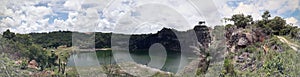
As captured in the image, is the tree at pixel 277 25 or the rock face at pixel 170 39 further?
the rock face at pixel 170 39

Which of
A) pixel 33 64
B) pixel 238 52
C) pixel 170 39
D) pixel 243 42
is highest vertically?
pixel 243 42

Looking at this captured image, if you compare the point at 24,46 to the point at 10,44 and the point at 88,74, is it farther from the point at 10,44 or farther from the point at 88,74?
the point at 88,74

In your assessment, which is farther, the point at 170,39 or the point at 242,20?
the point at 170,39

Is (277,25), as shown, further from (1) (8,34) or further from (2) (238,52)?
(1) (8,34)

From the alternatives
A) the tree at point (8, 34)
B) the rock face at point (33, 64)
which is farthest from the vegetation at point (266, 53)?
the tree at point (8, 34)

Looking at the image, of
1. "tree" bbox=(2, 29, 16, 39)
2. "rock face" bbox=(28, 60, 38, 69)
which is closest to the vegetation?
"rock face" bbox=(28, 60, 38, 69)

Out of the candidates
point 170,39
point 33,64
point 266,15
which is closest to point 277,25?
point 266,15

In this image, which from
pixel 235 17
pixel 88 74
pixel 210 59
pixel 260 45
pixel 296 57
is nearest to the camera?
pixel 296 57

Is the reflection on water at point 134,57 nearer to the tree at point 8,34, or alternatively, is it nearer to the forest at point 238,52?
the forest at point 238,52

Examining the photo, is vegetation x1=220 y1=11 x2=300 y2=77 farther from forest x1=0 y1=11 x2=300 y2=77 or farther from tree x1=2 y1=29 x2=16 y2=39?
tree x1=2 y1=29 x2=16 y2=39

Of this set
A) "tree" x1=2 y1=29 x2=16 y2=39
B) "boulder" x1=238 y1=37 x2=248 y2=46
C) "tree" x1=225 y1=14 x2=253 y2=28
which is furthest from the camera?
"tree" x1=2 y1=29 x2=16 y2=39

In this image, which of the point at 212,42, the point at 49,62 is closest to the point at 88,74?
the point at 49,62
